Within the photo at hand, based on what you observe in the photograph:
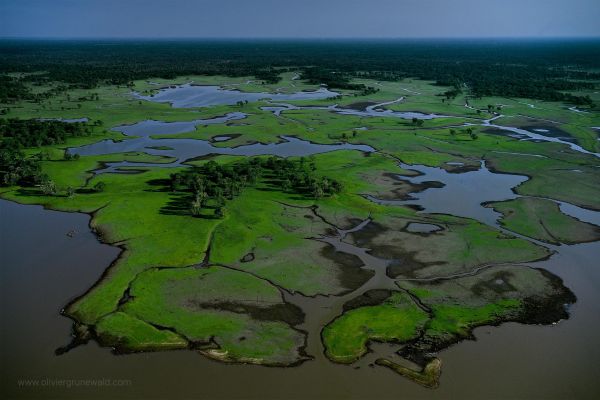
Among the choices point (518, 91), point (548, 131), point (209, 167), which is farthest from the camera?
point (518, 91)

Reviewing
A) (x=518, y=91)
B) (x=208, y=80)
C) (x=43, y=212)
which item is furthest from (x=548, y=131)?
(x=208, y=80)

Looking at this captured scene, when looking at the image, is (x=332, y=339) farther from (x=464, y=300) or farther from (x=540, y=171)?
(x=540, y=171)

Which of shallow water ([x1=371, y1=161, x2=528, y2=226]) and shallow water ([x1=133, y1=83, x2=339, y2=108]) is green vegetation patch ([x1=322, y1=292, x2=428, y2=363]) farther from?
shallow water ([x1=133, y1=83, x2=339, y2=108])

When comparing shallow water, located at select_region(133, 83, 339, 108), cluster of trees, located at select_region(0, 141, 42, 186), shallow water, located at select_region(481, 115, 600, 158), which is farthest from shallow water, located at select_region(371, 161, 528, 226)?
shallow water, located at select_region(133, 83, 339, 108)

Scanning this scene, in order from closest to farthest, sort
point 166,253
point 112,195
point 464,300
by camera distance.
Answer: point 464,300
point 166,253
point 112,195

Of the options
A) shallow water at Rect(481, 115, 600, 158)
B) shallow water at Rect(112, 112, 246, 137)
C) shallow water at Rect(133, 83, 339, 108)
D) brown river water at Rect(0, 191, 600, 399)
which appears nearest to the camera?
brown river water at Rect(0, 191, 600, 399)

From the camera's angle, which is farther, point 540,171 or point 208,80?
point 208,80
